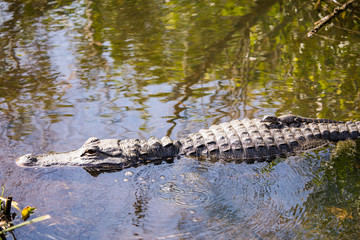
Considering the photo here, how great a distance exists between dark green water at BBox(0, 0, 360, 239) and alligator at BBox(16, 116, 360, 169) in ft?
0.55

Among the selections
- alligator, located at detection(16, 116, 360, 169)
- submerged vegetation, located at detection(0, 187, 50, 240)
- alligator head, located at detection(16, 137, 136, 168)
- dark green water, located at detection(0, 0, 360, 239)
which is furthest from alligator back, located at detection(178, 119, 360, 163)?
submerged vegetation, located at detection(0, 187, 50, 240)

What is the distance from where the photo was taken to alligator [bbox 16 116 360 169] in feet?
15.3

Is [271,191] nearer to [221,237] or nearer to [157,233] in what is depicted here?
[221,237]

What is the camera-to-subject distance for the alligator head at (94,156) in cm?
461

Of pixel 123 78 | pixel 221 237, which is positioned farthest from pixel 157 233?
pixel 123 78

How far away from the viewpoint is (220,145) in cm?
471

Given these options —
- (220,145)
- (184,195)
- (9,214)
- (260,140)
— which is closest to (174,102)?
(220,145)

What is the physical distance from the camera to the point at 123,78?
655cm

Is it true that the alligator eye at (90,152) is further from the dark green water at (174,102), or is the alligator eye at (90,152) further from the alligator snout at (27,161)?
the alligator snout at (27,161)

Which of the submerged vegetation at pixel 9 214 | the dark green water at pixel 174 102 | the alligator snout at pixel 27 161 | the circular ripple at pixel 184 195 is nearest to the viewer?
the submerged vegetation at pixel 9 214

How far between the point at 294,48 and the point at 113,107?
346cm

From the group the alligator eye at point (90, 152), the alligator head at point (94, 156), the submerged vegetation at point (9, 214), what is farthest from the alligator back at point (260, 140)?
the submerged vegetation at point (9, 214)

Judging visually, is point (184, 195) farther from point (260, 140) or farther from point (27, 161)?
point (27, 161)

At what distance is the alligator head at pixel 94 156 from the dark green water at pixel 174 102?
0.38 ft
